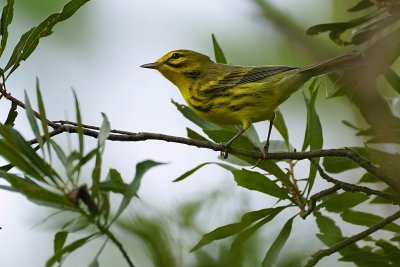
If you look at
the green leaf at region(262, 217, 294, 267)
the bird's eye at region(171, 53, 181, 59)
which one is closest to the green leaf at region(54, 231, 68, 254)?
the green leaf at region(262, 217, 294, 267)

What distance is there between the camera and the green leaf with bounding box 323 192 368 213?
2.37 meters

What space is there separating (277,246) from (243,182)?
0.24 metres

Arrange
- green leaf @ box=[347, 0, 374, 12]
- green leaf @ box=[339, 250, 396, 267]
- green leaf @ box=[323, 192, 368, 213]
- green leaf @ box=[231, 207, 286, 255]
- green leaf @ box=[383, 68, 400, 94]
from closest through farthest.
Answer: green leaf @ box=[231, 207, 286, 255] → green leaf @ box=[339, 250, 396, 267] → green leaf @ box=[323, 192, 368, 213] → green leaf @ box=[383, 68, 400, 94] → green leaf @ box=[347, 0, 374, 12]

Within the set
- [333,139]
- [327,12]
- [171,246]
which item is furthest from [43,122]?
[333,139]

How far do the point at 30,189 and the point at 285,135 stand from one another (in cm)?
146

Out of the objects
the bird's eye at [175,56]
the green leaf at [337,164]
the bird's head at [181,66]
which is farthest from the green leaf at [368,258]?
the bird's eye at [175,56]

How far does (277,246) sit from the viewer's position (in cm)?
219

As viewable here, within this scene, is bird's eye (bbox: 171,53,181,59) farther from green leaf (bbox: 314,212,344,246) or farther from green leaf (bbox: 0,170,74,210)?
green leaf (bbox: 0,170,74,210)

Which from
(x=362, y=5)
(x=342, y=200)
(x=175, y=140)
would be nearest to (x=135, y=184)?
(x=175, y=140)

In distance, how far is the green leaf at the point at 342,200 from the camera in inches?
93.3

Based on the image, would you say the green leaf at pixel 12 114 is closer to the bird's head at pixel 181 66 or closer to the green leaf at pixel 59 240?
the green leaf at pixel 59 240

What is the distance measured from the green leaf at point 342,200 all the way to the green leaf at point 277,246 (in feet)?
0.43

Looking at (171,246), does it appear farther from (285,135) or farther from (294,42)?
(294,42)

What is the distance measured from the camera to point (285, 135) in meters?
2.76
